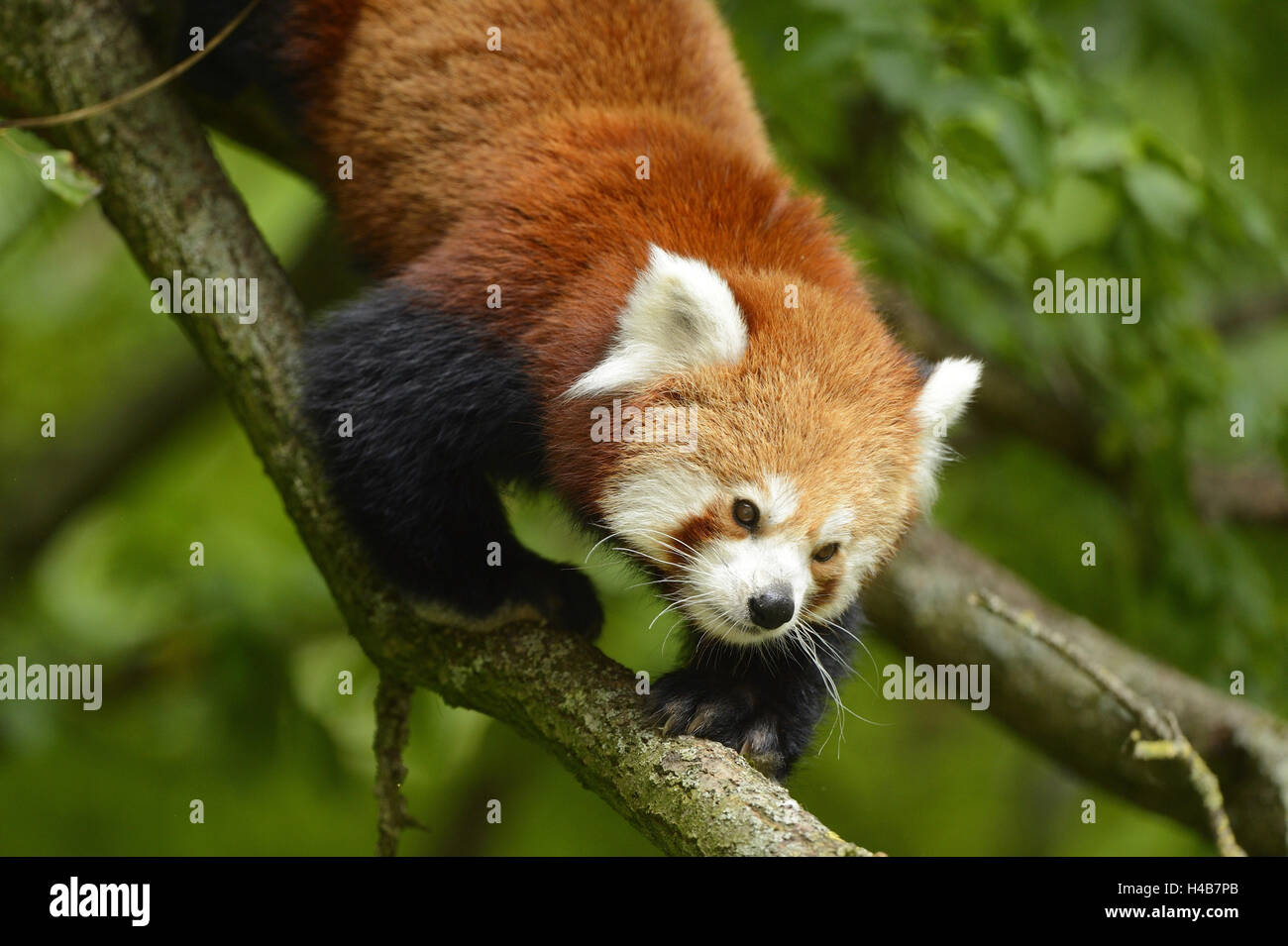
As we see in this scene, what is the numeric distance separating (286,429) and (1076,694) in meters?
3.11

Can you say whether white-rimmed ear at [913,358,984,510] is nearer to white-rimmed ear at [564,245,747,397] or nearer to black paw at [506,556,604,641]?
white-rimmed ear at [564,245,747,397]

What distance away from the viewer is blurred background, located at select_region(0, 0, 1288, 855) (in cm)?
434

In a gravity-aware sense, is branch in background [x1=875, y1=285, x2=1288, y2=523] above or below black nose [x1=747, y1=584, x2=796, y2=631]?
above

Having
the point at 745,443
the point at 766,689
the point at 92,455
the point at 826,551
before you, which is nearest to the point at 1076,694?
the point at 766,689

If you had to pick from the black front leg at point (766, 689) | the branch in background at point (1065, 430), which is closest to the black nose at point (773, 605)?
the black front leg at point (766, 689)

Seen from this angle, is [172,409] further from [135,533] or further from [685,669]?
[685,669]

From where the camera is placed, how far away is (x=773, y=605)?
3.20 m

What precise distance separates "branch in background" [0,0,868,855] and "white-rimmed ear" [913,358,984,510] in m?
1.13

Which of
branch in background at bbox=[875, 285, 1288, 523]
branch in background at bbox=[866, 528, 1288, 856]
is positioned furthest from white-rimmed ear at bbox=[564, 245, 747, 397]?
branch in background at bbox=[875, 285, 1288, 523]

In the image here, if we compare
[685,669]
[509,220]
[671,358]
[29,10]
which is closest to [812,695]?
[685,669]

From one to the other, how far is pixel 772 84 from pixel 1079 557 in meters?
2.60

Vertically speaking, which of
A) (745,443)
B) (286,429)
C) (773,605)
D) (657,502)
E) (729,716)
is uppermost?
(286,429)

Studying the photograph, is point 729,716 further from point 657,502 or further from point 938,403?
point 938,403

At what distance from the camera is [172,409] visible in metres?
6.55
